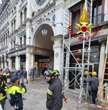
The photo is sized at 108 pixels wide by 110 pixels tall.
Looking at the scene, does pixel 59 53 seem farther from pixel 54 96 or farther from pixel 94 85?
pixel 54 96

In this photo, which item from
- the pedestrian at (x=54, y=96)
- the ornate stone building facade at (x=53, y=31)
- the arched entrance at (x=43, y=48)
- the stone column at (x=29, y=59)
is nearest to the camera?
the pedestrian at (x=54, y=96)

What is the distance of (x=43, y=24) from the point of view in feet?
72.0

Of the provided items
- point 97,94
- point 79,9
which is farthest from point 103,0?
point 97,94

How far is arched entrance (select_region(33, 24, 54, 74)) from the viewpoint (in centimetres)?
2408

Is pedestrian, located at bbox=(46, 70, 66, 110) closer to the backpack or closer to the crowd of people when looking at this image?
the crowd of people

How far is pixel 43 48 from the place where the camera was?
1051 inches

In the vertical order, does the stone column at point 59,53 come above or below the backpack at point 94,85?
above

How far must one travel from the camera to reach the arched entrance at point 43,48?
24078 millimetres

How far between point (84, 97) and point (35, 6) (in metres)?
15.8

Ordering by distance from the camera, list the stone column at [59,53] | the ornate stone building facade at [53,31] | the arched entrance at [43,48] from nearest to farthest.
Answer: the ornate stone building facade at [53,31]
the stone column at [59,53]
the arched entrance at [43,48]

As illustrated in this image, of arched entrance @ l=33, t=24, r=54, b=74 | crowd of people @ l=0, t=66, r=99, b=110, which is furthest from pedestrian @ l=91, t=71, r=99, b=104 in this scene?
arched entrance @ l=33, t=24, r=54, b=74

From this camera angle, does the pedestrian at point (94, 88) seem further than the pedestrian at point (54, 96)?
Yes

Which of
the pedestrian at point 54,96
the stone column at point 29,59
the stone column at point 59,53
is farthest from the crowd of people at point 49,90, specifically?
the stone column at point 29,59

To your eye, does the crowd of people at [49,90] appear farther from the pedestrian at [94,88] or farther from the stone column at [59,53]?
the stone column at [59,53]
